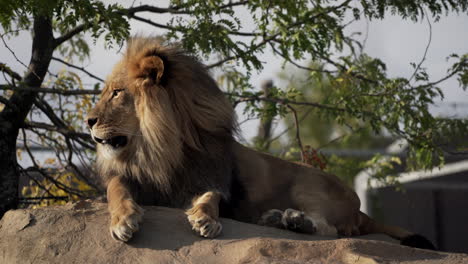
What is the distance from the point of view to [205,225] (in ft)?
11.9

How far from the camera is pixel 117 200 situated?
3.82 meters

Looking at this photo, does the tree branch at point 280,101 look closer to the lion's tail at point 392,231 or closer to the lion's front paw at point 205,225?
the lion's tail at point 392,231

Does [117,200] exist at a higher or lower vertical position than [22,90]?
lower

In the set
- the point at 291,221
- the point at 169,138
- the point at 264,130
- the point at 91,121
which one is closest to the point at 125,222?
the point at 169,138

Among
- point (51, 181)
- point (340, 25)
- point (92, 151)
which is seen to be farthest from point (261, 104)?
point (51, 181)

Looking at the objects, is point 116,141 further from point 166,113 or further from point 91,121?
point 166,113

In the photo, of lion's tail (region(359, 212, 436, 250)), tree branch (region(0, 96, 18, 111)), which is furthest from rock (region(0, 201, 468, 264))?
tree branch (region(0, 96, 18, 111))

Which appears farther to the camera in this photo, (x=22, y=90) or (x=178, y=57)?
(x=22, y=90)

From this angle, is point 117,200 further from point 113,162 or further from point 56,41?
point 56,41

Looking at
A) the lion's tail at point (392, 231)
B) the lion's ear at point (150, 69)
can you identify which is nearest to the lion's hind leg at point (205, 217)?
the lion's ear at point (150, 69)

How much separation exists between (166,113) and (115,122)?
0.31m

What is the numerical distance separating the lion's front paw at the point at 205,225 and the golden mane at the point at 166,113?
517 mm

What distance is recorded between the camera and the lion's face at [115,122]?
4043 mm

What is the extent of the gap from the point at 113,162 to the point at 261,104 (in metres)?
2.27
